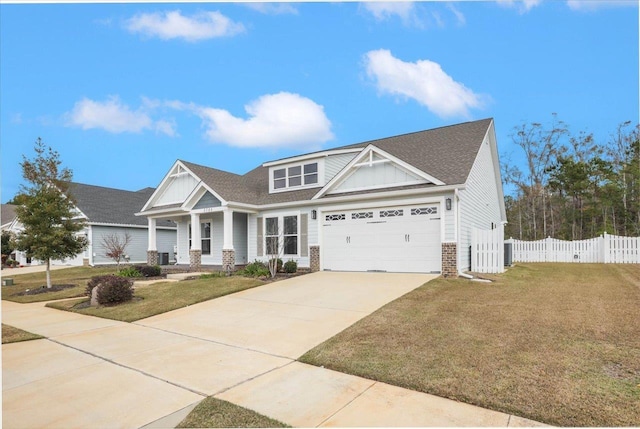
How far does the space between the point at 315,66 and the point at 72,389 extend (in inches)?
575

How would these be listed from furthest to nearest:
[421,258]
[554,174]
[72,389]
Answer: [554,174] → [421,258] → [72,389]

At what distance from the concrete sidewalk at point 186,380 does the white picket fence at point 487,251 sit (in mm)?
7096

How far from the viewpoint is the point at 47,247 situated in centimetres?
1413

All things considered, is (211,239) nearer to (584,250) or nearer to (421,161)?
(421,161)

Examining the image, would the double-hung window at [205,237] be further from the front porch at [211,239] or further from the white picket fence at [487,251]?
the white picket fence at [487,251]

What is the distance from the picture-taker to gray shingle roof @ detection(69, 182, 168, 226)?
26.2 metres

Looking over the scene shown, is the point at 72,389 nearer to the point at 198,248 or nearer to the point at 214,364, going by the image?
the point at 214,364

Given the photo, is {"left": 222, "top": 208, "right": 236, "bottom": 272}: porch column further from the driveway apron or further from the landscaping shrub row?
the driveway apron

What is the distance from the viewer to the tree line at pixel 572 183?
27422 mm

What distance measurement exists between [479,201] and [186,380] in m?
14.7

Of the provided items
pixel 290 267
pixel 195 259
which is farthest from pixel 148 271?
pixel 290 267

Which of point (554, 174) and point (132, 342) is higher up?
point (554, 174)

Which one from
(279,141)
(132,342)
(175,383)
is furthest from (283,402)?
(279,141)

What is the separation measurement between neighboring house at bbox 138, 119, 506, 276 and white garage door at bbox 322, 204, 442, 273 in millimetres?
37
